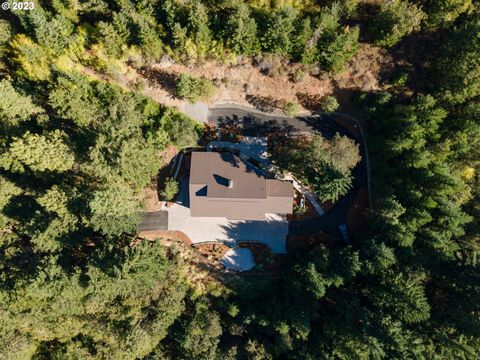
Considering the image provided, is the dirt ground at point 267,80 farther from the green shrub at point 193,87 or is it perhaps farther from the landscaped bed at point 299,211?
the landscaped bed at point 299,211

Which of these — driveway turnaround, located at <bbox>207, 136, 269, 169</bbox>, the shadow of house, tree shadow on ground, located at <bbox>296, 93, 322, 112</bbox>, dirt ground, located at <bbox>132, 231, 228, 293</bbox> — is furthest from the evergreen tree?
dirt ground, located at <bbox>132, 231, 228, 293</bbox>

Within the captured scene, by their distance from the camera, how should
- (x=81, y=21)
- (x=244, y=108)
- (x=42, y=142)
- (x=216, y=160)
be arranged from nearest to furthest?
(x=42, y=142)
(x=81, y=21)
(x=216, y=160)
(x=244, y=108)

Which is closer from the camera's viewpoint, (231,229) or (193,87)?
(193,87)

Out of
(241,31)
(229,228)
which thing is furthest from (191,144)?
(241,31)

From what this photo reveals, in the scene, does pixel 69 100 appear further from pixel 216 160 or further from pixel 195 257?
pixel 195 257

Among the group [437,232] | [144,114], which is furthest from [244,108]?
[437,232]

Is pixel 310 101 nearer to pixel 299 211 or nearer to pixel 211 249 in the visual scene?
pixel 299 211

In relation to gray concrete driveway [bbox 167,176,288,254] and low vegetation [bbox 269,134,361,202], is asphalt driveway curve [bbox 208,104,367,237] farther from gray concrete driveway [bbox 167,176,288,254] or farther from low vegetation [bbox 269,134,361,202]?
gray concrete driveway [bbox 167,176,288,254]
